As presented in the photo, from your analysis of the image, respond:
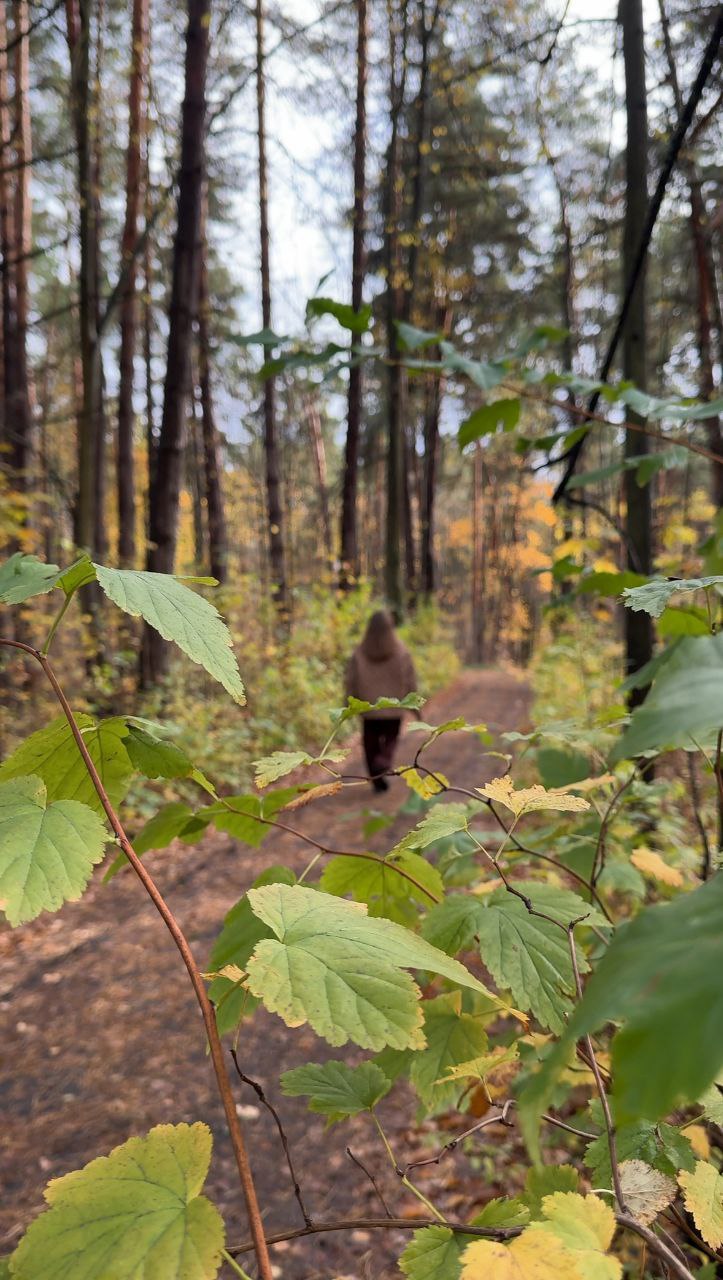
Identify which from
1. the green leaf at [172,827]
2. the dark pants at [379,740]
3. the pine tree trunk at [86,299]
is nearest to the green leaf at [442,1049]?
the green leaf at [172,827]

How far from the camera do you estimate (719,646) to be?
43 centimetres

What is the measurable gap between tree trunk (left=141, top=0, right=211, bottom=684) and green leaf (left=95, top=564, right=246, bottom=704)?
18.0ft

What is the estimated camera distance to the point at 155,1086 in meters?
2.86

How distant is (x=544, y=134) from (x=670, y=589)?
3.10 m

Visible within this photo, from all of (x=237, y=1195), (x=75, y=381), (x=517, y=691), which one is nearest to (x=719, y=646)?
(x=237, y=1195)

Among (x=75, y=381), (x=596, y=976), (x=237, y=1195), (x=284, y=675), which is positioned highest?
(x=75, y=381)

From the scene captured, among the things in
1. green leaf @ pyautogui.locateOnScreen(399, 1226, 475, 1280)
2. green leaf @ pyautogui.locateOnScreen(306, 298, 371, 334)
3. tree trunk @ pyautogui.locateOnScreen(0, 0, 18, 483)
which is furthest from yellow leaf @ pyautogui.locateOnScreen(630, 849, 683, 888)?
tree trunk @ pyautogui.locateOnScreen(0, 0, 18, 483)

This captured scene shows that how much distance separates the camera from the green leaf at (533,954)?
0.75 m

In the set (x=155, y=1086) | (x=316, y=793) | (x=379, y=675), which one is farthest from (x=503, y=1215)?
(x=379, y=675)

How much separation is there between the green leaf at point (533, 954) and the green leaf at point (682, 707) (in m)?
0.50

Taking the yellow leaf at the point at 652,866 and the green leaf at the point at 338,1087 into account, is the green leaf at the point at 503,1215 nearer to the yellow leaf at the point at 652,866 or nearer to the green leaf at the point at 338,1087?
the green leaf at the point at 338,1087

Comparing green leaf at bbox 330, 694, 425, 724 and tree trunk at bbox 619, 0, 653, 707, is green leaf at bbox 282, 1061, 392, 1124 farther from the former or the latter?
tree trunk at bbox 619, 0, 653, 707

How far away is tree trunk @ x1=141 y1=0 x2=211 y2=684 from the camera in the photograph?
237 inches

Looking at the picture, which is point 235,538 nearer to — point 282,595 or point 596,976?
point 282,595
